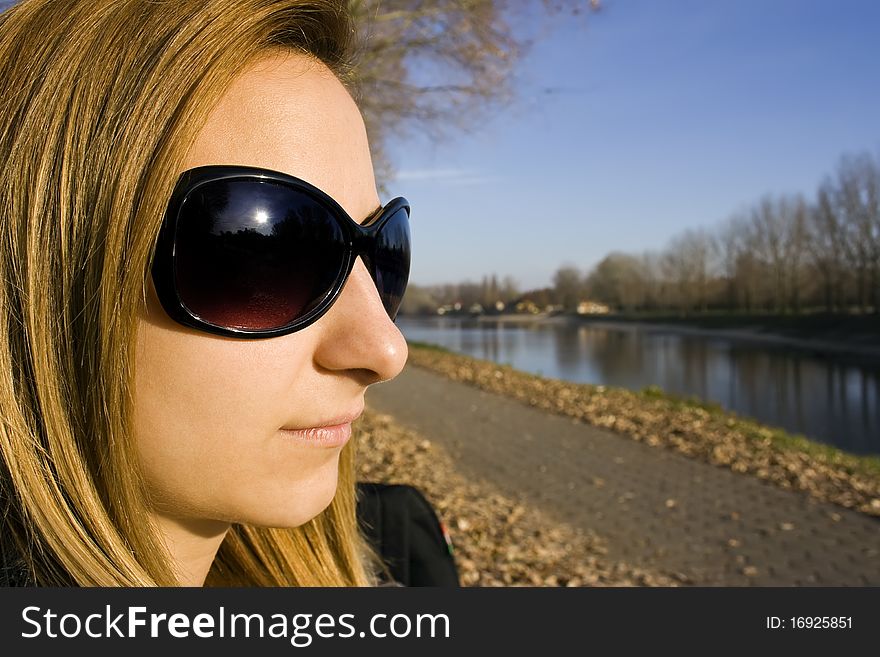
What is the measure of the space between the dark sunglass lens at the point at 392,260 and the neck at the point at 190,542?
48cm

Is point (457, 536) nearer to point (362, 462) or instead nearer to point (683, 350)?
point (362, 462)

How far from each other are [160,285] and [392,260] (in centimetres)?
40

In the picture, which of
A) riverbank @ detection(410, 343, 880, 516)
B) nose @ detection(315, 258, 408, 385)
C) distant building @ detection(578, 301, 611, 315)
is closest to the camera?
nose @ detection(315, 258, 408, 385)

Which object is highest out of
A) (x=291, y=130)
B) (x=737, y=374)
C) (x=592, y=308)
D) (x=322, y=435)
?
(x=291, y=130)

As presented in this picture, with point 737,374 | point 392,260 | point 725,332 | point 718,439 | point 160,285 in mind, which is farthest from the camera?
point 725,332

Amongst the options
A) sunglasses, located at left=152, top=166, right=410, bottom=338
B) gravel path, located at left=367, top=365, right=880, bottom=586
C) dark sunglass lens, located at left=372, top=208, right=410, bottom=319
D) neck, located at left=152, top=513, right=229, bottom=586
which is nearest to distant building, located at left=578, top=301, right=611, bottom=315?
gravel path, located at left=367, top=365, right=880, bottom=586

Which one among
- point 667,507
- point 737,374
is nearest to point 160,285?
point 667,507

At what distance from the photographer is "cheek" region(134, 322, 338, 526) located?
80 cm

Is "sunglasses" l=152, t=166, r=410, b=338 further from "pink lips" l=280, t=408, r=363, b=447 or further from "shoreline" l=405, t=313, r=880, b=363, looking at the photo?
"shoreline" l=405, t=313, r=880, b=363

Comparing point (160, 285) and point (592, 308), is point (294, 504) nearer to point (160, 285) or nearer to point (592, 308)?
point (160, 285)

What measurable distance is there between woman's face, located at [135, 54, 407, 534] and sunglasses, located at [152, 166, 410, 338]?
2cm

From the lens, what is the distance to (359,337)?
89cm
